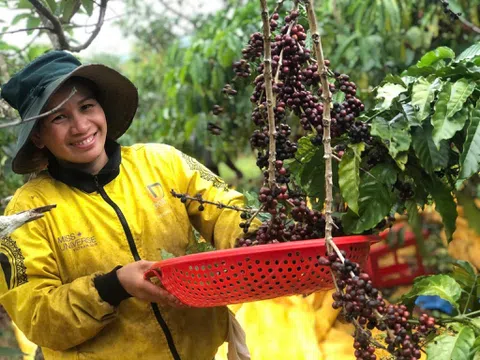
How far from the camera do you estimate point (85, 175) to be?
5.69 feet

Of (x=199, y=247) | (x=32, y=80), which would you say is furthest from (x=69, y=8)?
(x=199, y=247)

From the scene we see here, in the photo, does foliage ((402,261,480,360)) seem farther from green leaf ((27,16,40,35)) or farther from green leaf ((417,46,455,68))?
green leaf ((27,16,40,35))

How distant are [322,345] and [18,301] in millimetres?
1560

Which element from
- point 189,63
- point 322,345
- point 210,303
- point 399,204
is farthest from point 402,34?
point 210,303

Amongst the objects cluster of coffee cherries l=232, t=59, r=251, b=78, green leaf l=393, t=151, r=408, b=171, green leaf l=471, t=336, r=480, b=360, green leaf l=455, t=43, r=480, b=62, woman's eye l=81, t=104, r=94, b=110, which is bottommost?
green leaf l=471, t=336, r=480, b=360

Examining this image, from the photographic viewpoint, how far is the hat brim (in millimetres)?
1602

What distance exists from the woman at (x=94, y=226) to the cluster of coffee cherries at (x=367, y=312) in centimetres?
49

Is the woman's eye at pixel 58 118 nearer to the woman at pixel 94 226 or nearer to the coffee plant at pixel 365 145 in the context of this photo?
the woman at pixel 94 226

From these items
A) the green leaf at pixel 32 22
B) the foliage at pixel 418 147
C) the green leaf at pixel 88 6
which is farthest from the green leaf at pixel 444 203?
the green leaf at pixel 32 22

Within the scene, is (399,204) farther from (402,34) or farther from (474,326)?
(402,34)

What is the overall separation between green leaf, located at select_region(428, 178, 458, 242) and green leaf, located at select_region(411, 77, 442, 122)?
16 centimetres

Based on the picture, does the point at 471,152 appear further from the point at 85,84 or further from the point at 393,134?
the point at 85,84

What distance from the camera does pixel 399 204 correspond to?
5.17 ft

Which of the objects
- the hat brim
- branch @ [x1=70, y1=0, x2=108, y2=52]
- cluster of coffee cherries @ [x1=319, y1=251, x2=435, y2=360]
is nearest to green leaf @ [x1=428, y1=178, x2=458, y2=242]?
cluster of coffee cherries @ [x1=319, y1=251, x2=435, y2=360]
